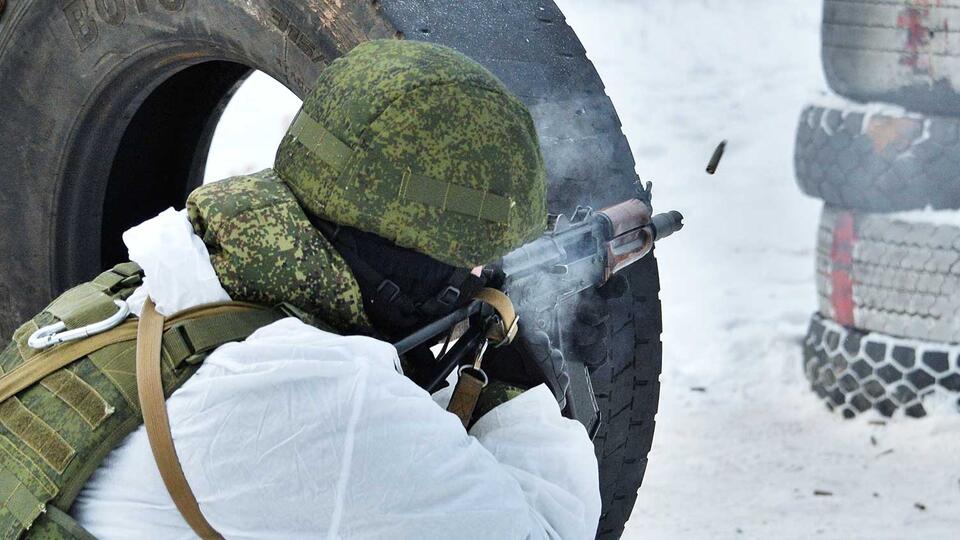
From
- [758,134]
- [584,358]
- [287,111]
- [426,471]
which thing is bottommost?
[758,134]

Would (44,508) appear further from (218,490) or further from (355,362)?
(355,362)

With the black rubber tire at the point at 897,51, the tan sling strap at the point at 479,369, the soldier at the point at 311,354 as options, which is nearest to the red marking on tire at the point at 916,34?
the black rubber tire at the point at 897,51

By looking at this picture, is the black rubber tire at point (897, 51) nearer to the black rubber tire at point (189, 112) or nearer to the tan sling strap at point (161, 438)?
the black rubber tire at point (189, 112)

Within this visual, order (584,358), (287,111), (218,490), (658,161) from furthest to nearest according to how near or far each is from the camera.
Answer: (287,111) → (658,161) → (584,358) → (218,490)

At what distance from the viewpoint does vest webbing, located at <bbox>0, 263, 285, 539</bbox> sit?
4.93 ft

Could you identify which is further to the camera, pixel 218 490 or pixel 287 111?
pixel 287 111

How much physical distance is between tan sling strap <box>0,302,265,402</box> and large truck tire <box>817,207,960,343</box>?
251 centimetres

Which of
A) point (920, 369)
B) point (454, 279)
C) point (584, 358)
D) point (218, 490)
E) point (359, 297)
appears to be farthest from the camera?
point (920, 369)

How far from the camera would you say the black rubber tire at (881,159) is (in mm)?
3527

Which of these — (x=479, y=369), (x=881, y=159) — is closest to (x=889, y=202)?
(x=881, y=159)

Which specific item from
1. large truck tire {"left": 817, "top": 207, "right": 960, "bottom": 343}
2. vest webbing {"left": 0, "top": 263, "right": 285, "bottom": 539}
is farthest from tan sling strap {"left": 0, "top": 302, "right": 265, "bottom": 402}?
large truck tire {"left": 817, "top": 207, "right": 960, "bottom": 343}

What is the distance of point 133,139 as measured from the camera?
273 cm

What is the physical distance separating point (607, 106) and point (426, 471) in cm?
101

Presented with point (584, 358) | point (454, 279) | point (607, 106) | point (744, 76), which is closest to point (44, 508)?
point (454, 279)
